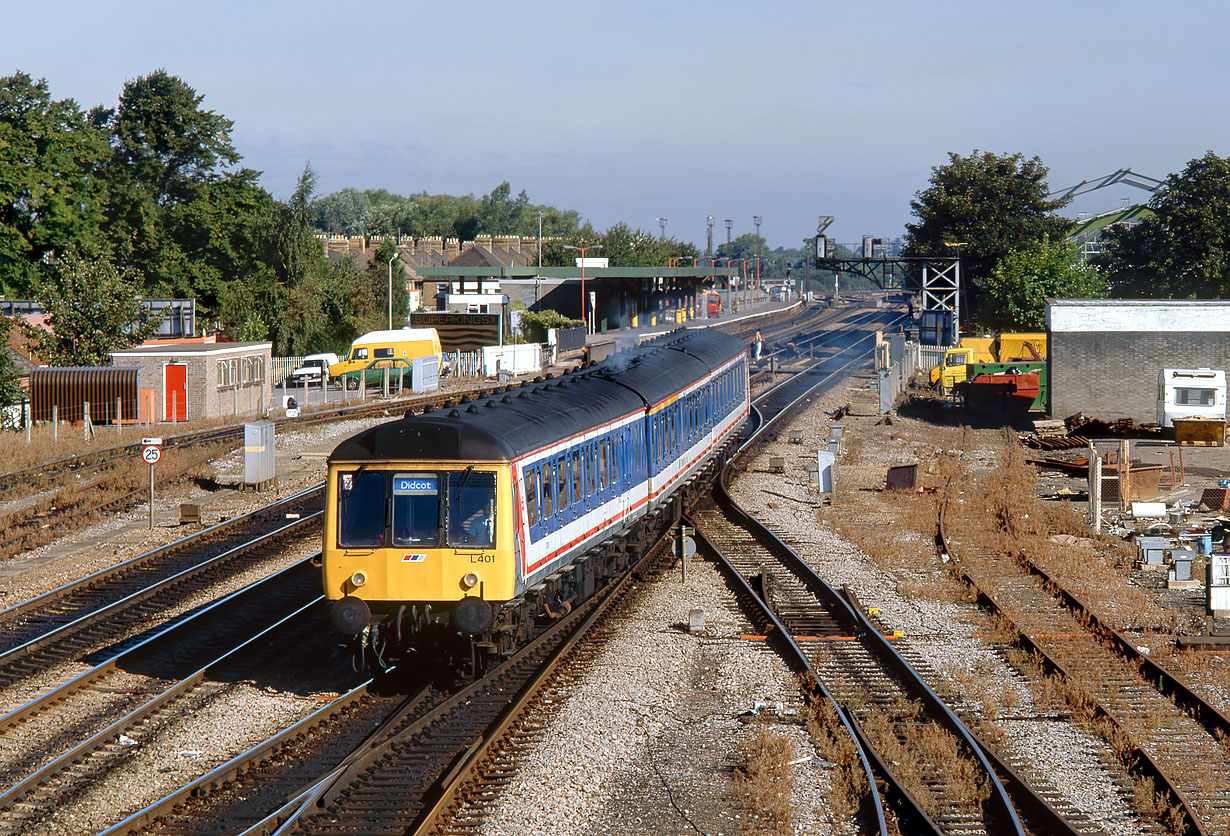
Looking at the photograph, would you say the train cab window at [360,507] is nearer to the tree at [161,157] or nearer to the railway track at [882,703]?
the railway track at [882,703]

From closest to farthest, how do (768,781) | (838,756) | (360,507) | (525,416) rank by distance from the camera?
(768,781) < (838,756) < (360,507) < (525,416)

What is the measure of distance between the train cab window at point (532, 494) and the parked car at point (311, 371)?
130ft

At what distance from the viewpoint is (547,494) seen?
15.1m

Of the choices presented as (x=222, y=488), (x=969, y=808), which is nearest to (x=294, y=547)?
(x=222, y=488)

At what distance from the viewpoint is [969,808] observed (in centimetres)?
1074

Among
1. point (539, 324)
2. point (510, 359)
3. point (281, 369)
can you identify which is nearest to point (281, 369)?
point (281, 369)

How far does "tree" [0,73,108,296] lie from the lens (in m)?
52.3

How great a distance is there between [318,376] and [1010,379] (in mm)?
29073

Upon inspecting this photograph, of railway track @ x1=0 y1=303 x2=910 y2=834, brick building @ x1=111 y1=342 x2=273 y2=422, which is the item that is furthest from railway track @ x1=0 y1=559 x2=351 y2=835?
brick building @ x1=111 y1=342 x2=273 y2=422

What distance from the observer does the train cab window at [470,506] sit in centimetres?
1346

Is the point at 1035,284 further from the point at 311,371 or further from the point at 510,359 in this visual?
the point at 311,371

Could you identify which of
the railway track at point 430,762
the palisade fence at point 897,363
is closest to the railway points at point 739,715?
the railway track at point 430,762

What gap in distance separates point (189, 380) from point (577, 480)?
2918 cm

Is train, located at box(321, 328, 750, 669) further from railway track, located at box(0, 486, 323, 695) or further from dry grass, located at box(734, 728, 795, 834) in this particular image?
railway track, located at box(0, 486, 323, 695)
